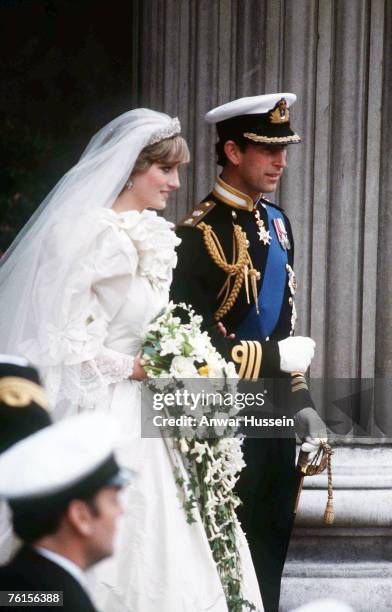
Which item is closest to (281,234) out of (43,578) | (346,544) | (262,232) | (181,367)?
(262,232)

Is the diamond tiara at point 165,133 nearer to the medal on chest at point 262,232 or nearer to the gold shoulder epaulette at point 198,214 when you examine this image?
the gold shoulder epaulette at point 198,214

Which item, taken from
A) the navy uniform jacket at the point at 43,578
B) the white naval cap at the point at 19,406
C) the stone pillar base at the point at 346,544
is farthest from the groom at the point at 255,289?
the navy uniform jacket at the point at 43,578

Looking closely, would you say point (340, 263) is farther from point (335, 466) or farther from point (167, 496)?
point (167, 496)

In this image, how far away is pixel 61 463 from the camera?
2.06m

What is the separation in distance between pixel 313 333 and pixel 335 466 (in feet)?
1.63

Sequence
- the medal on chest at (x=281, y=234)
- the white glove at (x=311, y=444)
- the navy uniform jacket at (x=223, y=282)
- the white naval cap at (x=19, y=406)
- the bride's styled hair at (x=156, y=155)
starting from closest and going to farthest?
the white naval cap at (x=19, y=406) → the bride's styled hair at (x=156, y=155) → the navy uniform jacket at (x=223, y=282) → the white glove at (x=311, y=444) → the medal on chest at (x=281, y=234)

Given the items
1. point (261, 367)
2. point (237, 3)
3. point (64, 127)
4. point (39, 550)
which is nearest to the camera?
point (39, 550)

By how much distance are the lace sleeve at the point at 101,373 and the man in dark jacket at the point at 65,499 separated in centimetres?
164

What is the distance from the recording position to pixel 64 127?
5.96 meters

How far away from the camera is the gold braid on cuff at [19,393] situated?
234 cm

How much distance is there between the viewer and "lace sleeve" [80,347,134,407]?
3.81 meters

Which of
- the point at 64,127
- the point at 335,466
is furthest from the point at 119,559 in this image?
the point at 64,127

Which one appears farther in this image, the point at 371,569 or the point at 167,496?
the point at 371,569

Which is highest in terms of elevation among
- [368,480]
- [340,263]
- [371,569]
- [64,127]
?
[64,127]
